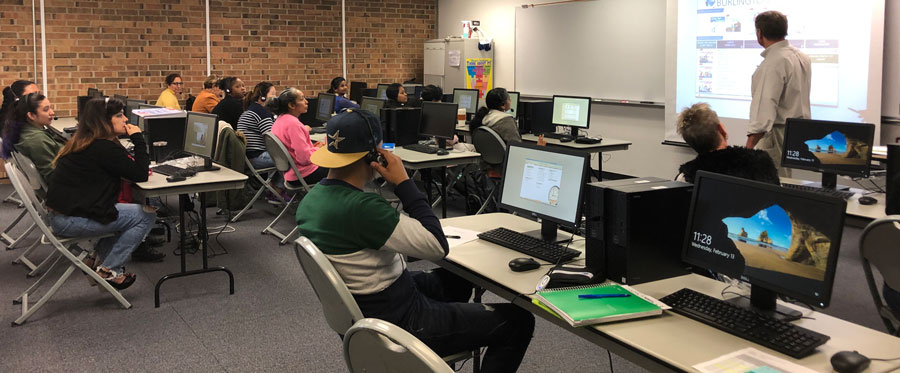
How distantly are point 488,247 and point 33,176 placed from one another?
3.04 metres

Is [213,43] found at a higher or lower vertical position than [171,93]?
higher

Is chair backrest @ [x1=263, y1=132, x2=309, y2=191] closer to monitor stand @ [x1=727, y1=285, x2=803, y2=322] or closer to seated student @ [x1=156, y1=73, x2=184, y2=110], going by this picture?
seated student @ [x1=156, y1=73, x2=184, y2=110]

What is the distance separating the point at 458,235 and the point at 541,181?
0.41 m

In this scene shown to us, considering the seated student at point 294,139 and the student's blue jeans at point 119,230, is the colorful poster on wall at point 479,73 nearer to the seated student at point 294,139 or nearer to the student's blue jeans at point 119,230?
the seated student at point 294,139

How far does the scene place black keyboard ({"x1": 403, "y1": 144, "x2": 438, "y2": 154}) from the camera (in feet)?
18.7

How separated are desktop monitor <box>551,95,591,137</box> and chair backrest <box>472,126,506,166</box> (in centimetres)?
153

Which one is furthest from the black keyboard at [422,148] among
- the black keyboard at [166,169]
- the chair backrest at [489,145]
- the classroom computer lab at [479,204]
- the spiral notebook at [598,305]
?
the spiral notebook at [598,305]

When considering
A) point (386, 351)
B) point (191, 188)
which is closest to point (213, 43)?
point (191, 188)

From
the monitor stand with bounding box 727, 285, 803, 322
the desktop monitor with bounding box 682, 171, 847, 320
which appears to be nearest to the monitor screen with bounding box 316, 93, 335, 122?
the desktop monitor with bounding box 682, 171, 847, 320

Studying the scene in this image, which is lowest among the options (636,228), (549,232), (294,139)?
(549,232)

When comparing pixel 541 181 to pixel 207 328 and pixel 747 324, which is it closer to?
pixel 747 324

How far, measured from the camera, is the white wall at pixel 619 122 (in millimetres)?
7750

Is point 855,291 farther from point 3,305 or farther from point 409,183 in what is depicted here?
point 3,305

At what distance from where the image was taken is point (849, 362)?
1.62 metres
